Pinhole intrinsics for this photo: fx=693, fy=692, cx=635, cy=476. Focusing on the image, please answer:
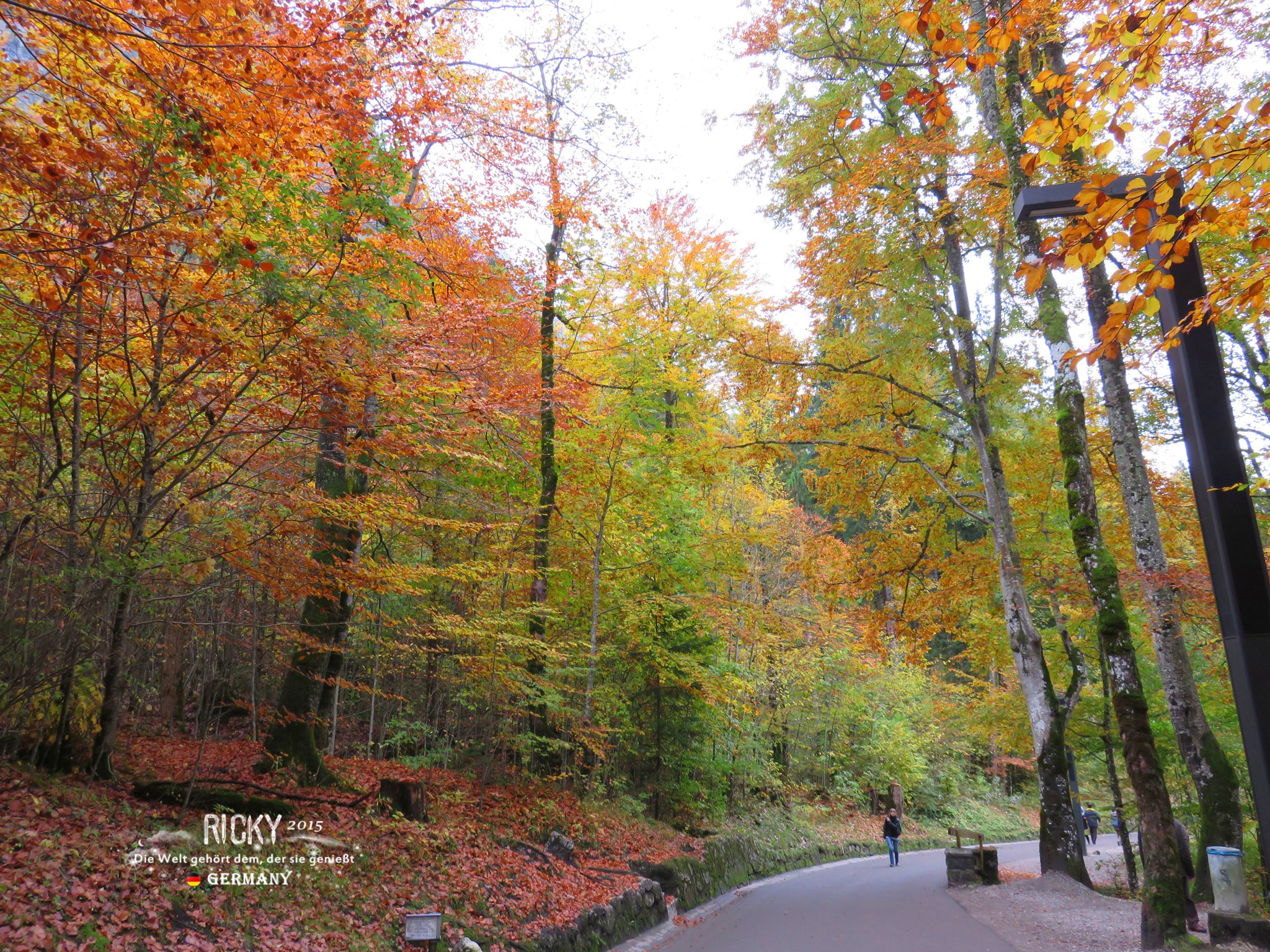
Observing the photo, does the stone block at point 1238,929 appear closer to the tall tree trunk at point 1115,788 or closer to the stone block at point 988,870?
the tall tree trunk at point 1115,788

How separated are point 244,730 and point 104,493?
5.68m

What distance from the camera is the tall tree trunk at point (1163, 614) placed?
786cm

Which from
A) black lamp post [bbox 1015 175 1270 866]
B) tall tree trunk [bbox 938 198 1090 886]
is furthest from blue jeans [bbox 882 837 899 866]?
black lamp post [bbox 1015 175 1270 866]

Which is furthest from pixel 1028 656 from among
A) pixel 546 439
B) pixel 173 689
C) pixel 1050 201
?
pixel 173 689

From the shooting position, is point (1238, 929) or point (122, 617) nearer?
point (122, 617)

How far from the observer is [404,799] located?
7.72 meters

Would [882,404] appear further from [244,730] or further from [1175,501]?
[244,730]

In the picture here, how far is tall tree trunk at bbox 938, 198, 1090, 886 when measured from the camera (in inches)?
397

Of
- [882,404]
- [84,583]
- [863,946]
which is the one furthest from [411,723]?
[882,404]

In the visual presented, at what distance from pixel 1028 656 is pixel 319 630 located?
995 centimetres

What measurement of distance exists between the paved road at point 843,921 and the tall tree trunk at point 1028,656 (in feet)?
5.93

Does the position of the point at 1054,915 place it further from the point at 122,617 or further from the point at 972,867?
the point at 122,617

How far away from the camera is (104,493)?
5648 millimetres

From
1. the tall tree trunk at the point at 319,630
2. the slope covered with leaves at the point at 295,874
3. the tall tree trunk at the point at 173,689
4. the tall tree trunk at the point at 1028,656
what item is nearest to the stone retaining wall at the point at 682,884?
the slope covered with leaves at the point at 295,874
